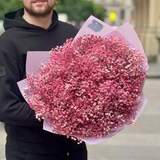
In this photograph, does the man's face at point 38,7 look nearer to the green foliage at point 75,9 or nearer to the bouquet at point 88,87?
the bouquet at point 88,87

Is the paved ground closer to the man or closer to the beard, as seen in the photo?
the man

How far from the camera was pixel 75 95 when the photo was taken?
3043mm

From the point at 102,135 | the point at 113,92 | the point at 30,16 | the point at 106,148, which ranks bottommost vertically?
the point at 106,148

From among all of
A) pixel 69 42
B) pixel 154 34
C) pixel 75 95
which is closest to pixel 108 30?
pixel 69 42

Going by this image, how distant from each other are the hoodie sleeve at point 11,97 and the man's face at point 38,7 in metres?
0.19

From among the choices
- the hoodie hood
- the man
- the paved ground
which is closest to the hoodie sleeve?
the man

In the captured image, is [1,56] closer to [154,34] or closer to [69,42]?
[69,42]

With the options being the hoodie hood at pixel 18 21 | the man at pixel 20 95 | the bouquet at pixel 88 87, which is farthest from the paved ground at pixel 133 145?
the bouquet at pixel 88 87

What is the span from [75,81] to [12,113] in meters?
0.34

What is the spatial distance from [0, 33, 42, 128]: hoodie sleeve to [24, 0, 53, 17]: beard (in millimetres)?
189

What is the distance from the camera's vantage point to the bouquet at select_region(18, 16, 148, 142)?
3029mm

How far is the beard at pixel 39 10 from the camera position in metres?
3.28

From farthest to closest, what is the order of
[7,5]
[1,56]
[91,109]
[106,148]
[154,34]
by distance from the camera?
[7,5]
[154,34]
[106,148]
[1,56]
[91,109]

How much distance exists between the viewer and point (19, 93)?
325cm
